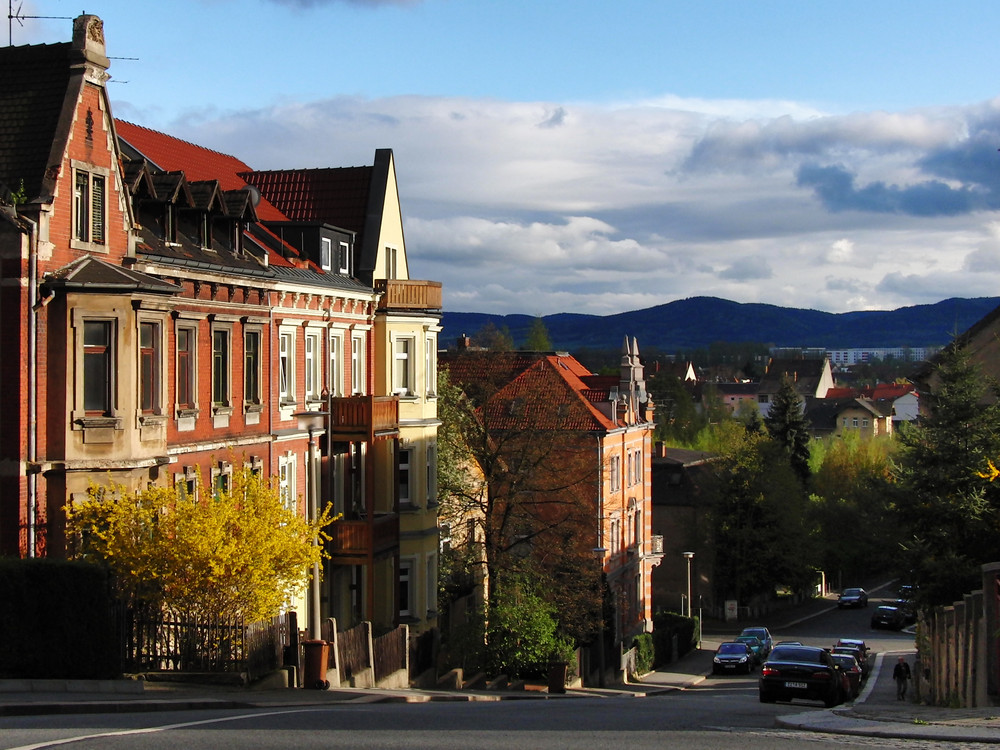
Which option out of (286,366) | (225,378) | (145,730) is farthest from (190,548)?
(286,366)

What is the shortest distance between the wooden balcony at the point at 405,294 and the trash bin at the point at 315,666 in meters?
12.9

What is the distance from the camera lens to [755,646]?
5494 centimetres

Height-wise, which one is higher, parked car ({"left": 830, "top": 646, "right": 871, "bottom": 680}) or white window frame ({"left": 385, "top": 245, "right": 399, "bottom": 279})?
white window frame ({"left": 385, "top": 245, "right": 399, "bottom": 279})

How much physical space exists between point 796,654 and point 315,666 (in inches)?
527

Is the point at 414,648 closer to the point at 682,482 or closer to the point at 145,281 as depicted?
the point at 145,281

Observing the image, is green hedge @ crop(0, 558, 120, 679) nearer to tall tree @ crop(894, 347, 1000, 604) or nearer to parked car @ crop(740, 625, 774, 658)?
tall tree @ crop(894, 347, 1000, 604)

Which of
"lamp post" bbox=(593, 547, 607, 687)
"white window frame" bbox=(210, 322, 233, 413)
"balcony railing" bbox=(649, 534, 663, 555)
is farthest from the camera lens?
"balcony railing" bbox=(649, 534, 663, 555)

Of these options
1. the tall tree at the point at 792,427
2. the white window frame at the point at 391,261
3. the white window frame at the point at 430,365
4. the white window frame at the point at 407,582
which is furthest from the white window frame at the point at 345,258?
the tall tree at the point at 792,427

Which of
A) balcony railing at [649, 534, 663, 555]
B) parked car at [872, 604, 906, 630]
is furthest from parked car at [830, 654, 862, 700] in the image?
parked car at [872, 604, 906, 630]

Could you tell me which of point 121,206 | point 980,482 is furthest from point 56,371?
point 980,482

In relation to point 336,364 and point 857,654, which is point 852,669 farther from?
point 336,364

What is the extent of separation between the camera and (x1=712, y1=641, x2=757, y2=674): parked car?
51812mm

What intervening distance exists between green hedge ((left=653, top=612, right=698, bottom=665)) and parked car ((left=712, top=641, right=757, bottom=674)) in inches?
185

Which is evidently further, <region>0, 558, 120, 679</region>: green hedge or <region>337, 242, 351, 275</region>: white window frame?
<region>337, 242, 351, 275</region>: white window frame
